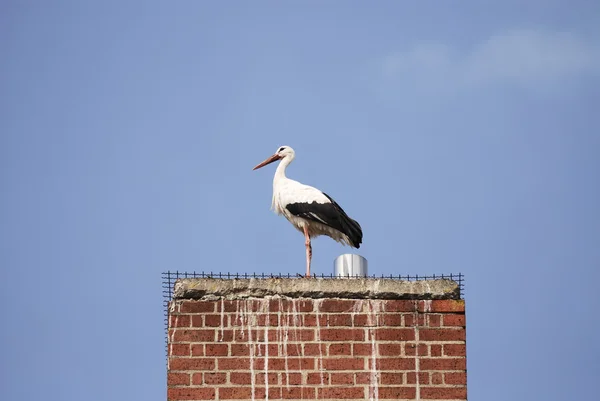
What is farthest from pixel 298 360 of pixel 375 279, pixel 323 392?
pixel 375 279

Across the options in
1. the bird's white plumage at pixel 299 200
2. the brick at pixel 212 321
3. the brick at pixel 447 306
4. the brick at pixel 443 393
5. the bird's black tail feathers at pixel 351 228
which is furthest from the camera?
the bird's white plumage at pixel 299 200

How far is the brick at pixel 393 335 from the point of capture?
7.81 m

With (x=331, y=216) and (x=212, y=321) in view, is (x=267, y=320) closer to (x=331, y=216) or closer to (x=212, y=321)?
(x=212, y=321)

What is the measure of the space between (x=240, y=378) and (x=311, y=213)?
230 inches

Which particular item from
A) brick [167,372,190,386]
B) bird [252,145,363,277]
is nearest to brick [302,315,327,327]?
brick [167,372,190,386]

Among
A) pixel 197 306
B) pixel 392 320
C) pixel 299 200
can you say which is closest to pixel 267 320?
pixel 197 306

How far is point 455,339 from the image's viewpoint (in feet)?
25.8

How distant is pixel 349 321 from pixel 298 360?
43cm

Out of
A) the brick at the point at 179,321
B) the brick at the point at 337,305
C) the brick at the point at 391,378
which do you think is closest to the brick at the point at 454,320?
the brick at the point at 391,378

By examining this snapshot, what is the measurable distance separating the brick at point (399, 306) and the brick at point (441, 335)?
17cm

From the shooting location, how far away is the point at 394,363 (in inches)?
305

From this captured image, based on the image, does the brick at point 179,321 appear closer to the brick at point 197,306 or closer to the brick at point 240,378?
the brick at point 197,306

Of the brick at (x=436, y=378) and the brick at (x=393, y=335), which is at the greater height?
the brick at (x=393, y=335)

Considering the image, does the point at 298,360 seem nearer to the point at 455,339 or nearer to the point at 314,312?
the point at 314,312
